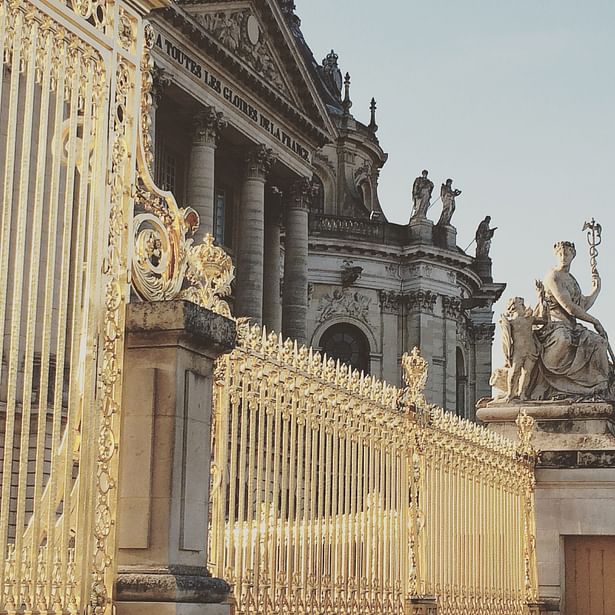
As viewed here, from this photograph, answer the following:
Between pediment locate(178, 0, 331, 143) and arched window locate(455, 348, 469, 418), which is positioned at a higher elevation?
pediment locate(178, 0, 331, 143)

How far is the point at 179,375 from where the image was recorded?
681 cm

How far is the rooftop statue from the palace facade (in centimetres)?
1508

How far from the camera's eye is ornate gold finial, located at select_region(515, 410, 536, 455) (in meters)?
14.2

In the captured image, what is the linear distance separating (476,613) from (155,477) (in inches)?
244

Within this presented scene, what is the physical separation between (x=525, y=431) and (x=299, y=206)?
27.4 metres

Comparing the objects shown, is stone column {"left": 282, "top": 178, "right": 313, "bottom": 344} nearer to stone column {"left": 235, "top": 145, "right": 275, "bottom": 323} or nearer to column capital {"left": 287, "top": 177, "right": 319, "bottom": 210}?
column capital {"left": 287, "top": 177, "right": 319, "bottom": 210}

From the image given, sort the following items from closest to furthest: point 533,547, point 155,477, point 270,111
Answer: point 155,477, point 533,547, point 270,111

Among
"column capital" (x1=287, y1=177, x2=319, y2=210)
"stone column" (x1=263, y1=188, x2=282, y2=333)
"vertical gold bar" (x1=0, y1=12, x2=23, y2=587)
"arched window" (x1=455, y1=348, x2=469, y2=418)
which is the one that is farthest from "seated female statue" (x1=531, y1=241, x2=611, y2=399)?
"arched window" (x1=455, y1=348, x2=469, y2=418)

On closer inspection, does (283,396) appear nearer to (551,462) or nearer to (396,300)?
(551,462)

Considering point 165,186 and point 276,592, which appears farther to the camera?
point 165,186

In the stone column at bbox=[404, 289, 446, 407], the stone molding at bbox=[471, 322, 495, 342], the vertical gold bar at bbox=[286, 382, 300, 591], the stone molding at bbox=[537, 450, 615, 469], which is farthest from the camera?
the stone molding at bbox=[471, 322, 495, 342]

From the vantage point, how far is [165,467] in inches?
264

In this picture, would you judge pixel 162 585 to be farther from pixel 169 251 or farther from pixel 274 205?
pixel 274 205

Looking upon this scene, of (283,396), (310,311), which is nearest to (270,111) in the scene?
(310,311)
